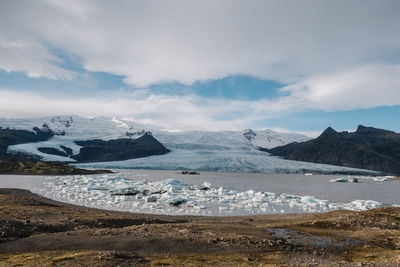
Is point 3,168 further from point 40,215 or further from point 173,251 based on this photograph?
point 173,251

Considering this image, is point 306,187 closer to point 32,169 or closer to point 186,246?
point 186,246

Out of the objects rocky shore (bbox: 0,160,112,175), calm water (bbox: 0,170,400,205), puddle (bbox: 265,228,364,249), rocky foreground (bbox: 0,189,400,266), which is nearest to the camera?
rocky foreground (bbox: 0,189,400,266)

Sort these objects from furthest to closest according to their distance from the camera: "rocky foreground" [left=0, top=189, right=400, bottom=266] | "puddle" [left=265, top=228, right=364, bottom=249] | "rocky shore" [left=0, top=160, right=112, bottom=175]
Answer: "rocky shore" [left=0, top=160, right=112, bottom=175] → "puddle" [left=265, top=228, right=364, bottom=249] → "rocky foreground" [left=0, top=189, right=400, bottom=266]

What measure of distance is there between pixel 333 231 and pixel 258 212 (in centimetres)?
1375

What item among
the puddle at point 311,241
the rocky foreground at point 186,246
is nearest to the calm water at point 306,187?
the puddle at point 311,241

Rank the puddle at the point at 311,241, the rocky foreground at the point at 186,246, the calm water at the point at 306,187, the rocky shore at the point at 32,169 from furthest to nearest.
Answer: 1. the rocky shore at the point at 32,169
2. the calm water at the point at 306,187
3. the puddle at the point at 311,241
4. the rocky foreground at the point at 186,246

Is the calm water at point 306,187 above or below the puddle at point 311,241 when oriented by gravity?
below

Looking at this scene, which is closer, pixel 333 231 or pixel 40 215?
pixel 333 231

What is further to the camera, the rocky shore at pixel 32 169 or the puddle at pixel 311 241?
the rocky shore at pixel 32 169

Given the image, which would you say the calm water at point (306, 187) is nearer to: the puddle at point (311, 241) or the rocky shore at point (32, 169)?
the rocky shore at point (32, 169)

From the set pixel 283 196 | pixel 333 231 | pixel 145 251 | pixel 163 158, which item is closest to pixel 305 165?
pixel 163 158

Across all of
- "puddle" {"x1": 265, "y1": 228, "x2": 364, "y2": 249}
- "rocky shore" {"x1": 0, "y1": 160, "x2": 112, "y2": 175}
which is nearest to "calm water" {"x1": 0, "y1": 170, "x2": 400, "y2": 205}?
"rocky shore" {"x1": 0, "y1": 160, "x2": 112, "y2": 175}

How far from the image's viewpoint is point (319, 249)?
50.9 feet

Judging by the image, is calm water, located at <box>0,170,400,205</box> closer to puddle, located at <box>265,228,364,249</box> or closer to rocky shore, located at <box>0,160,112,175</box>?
rocky shore, located at <box>0,160,112,175</box>
